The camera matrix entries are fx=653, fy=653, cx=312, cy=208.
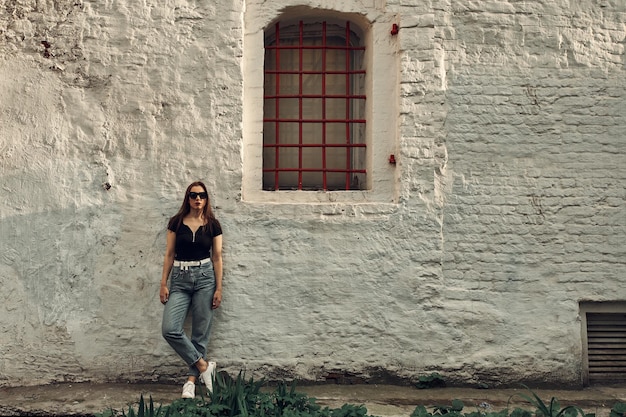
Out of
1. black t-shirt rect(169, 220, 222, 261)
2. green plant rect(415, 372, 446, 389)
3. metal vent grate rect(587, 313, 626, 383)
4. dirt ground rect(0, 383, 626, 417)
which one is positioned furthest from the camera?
metal vent grate rect(587, 313, 626, 383)

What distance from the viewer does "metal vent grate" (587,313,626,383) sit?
572cm

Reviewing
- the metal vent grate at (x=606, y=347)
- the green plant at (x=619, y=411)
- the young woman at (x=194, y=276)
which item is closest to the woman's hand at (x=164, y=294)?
the young woman at (x=194, y=276)

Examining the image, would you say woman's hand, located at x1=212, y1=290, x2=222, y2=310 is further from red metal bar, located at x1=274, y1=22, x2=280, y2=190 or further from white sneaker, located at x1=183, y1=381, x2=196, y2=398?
red metal bar, located at x1=274, y1=22, x2=280, y2=190

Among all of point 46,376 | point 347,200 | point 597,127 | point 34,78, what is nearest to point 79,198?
point 34,78

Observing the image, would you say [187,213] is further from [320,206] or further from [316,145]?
[316,145]

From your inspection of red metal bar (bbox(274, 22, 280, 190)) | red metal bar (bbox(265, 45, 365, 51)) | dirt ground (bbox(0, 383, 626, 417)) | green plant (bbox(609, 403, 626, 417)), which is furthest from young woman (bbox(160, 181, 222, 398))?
green plant (bbox(609, 403, 626, 417))

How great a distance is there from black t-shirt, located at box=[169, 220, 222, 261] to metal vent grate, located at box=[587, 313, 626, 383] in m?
3.40

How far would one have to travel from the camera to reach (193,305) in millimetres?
5332

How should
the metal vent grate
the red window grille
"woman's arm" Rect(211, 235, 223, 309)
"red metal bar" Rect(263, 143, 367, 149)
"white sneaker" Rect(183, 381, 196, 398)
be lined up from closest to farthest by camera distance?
1. "white sneaker" Rect(183, 381, 196, 398)
2. "woman's arm" Rect(211, 235, 223, 309)
3. the metal vent grate
4. "red metal bar" Rect(263, 143, 367, 149)
5. the red window grille

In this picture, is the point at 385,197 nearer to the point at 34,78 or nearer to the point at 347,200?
the point at 347,200

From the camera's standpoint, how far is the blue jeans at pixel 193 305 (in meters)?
5.20

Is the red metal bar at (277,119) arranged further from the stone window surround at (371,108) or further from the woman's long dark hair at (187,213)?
the woman's long dark hair at (187,213)

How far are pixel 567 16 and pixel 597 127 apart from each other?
1015mm

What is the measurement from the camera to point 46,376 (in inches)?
215
